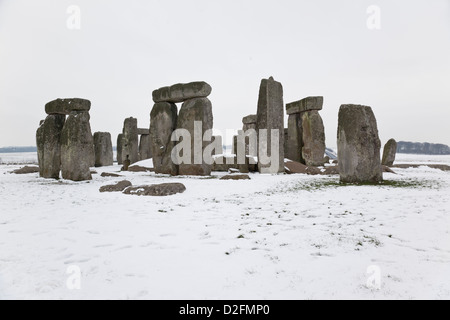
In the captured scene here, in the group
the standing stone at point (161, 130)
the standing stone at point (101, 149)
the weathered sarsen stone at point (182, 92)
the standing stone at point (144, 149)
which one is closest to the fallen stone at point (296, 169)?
the weathered sarsen stone at point (182, 92)

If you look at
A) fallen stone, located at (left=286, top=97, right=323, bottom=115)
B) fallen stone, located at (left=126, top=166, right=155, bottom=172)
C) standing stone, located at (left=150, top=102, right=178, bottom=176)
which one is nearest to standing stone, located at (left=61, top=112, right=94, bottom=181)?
Answer: standing stone, located at (left=150, top=102, right=178, bottom=176)

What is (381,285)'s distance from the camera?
87.5 inches

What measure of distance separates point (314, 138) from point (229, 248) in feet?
41.3

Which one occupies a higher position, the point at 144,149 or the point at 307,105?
the point at 307,105

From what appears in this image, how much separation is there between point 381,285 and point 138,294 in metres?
1.79

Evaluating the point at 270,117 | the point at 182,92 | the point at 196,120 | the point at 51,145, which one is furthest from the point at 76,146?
Result: the point at 270,117

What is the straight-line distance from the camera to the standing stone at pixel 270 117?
1152cm

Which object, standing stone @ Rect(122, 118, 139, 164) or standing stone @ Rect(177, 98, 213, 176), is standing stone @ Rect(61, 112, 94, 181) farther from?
standing stone @ Rect(122, 118, 139, 164)

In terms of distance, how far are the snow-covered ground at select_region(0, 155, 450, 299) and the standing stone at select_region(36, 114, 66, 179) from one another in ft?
15.9

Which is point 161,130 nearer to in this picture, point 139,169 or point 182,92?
point 182,92

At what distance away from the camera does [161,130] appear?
40.0 ft

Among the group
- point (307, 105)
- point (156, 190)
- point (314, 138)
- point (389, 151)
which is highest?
point (307, 105)

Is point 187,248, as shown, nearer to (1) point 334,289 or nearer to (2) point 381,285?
(1) point 334,289
